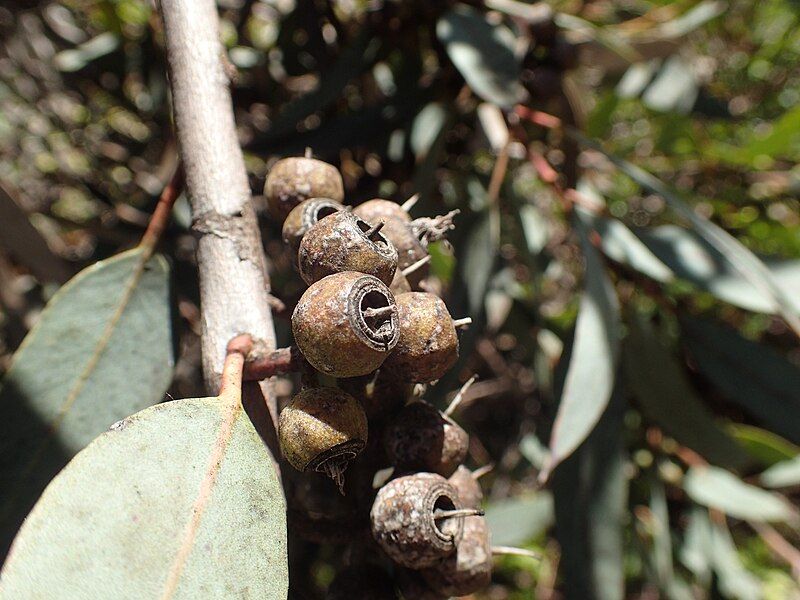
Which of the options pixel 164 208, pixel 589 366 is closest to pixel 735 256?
pixel 589 366

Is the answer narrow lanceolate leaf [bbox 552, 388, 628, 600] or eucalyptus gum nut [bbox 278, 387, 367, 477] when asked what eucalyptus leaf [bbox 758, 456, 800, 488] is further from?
eucalyptus gum nut [bbox 278, 387, 367, 477]

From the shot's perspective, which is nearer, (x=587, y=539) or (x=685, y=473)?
(x=587, y=539)

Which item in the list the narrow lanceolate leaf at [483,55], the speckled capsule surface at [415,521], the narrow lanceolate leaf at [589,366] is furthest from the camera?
the narrow lanceolate leaf at [483,55]

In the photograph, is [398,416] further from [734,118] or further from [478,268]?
[734,118]

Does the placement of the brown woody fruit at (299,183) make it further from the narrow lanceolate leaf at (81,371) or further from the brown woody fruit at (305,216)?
the narrow lanceolate leaf at (81,371)

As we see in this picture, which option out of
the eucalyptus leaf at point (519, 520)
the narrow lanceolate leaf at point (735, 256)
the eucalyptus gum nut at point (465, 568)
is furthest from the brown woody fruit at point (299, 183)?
the eucalyptus leaf at point (519, 520)

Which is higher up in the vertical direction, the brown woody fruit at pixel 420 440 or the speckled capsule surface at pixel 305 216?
the speckled capsule surface at pixel 305 216

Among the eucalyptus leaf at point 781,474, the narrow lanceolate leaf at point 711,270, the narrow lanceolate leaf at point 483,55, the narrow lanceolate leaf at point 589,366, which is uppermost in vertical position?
the narrow lanceolate leaf at point 483,55

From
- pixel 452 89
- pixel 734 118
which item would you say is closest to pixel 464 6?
pixel 452 89

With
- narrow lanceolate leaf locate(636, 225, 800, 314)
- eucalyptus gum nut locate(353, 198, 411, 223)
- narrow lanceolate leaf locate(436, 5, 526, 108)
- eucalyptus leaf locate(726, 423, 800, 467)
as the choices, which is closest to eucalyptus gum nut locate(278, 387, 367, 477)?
eucalyptus gum nut locate(353, 198, 411, 223)
